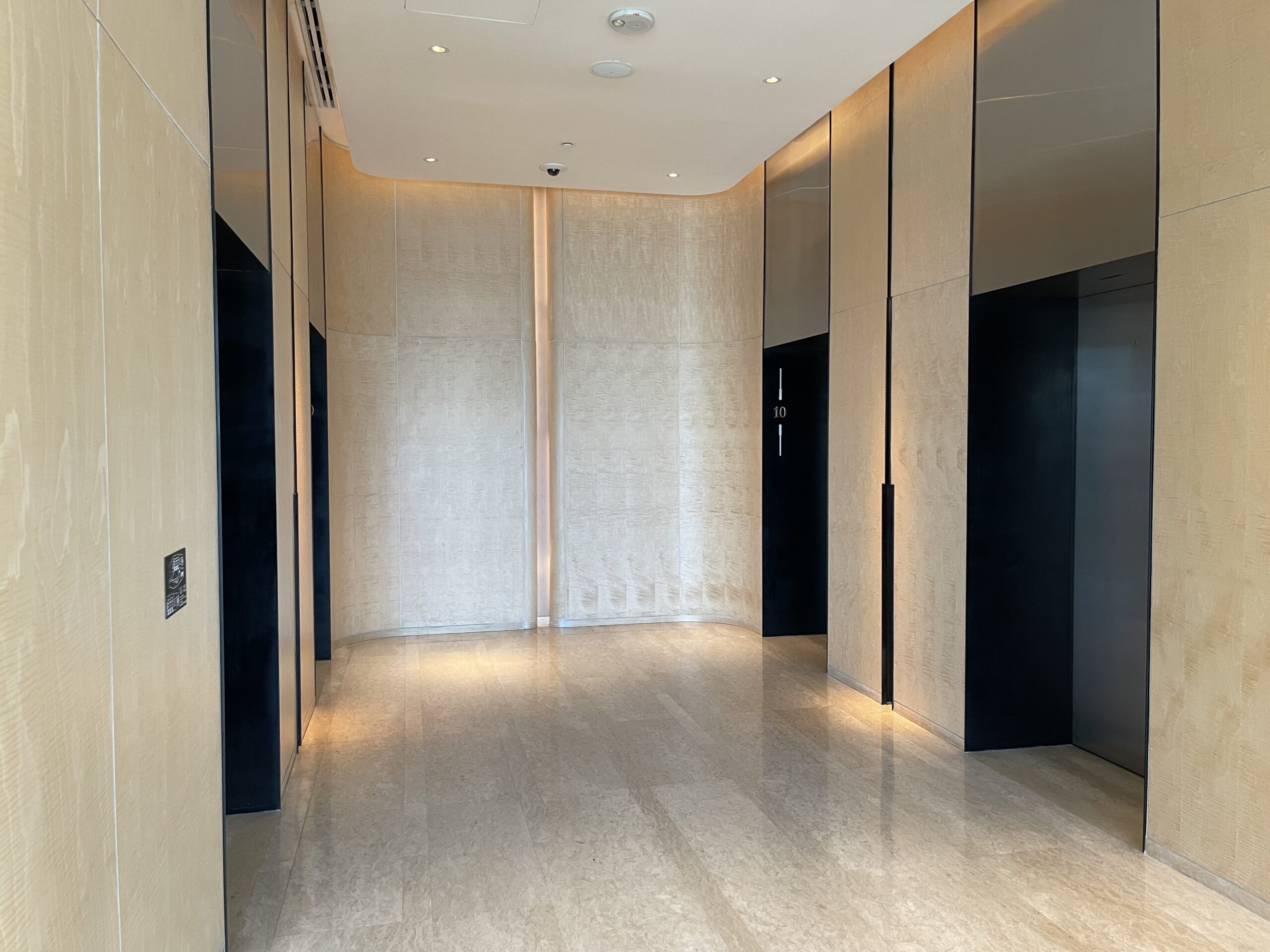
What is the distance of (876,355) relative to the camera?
215 inches

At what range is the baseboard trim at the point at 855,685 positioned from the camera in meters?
5.59

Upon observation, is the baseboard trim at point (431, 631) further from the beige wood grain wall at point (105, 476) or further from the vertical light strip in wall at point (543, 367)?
the beige wood grain wall at point (105, 476)

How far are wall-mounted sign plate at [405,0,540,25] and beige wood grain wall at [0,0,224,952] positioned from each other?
5.07 feet

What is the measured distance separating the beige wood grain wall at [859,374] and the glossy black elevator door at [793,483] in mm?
1236

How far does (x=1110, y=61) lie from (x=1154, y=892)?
10.4 feet

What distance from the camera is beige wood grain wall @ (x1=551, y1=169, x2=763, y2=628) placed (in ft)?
25.6

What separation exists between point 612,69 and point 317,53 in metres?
1.81

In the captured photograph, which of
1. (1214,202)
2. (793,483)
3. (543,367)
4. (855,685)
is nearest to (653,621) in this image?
(793,483)

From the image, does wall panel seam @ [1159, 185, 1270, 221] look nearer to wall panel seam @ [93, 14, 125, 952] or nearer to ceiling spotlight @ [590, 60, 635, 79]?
ceiling spotlight @ [590, 60, 635, 79]

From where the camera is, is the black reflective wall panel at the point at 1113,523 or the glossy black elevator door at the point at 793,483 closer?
the black reflective wall panel at the point at 1113,523

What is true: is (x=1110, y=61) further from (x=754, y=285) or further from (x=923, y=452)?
(x=754, y=285)

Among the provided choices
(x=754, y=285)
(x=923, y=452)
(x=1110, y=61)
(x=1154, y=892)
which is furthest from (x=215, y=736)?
(x=754, y=285)

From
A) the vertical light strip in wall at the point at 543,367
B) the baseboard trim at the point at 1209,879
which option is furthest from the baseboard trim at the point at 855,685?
the vertical light strip in wall at the point at 543,367

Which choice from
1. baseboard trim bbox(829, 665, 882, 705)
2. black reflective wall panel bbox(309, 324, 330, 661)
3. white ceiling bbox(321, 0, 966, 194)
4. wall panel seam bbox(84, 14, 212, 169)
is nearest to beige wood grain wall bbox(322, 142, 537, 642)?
black reflective wall panel bbox(309, 324, 330, 661)
